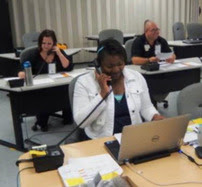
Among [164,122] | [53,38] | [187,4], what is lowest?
[164,122]

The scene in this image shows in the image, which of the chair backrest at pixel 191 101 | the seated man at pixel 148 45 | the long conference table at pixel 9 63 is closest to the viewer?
the chair backrest at pixel 191 101

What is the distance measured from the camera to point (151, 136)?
1280mm

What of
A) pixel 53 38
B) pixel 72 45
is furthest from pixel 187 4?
pixel 53 38

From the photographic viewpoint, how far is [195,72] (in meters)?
3.47

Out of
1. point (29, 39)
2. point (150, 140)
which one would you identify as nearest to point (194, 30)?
point (29, 39)

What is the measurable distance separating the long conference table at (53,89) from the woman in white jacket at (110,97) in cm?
109

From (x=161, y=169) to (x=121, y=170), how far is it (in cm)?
17

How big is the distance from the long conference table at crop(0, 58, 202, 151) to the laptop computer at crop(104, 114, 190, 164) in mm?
1666

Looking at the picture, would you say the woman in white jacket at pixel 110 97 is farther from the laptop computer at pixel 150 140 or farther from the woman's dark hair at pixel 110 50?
the laptop computer at pixel 150 140

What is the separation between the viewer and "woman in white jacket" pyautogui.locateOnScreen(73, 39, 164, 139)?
1.81 metres

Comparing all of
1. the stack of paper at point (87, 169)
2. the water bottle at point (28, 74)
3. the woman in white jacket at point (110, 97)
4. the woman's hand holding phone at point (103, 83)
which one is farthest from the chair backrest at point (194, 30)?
the stack of paper at point (87, 169)

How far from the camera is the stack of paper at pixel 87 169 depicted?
47.3 inches

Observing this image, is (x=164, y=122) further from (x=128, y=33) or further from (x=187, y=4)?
(x=187, y=4)

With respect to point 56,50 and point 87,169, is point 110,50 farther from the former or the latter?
point 56,50
